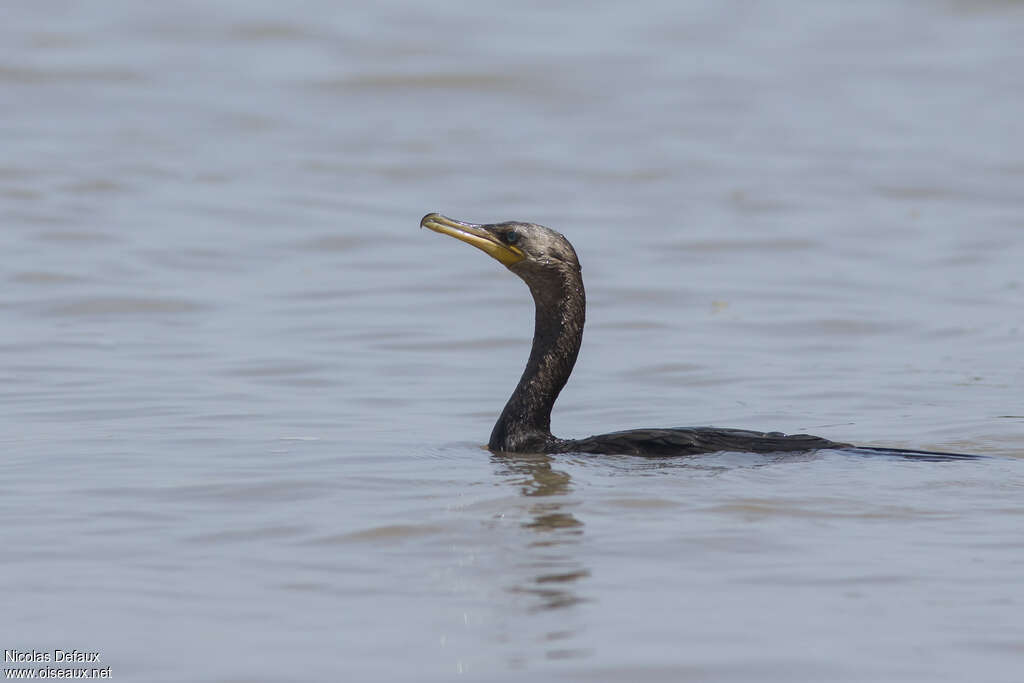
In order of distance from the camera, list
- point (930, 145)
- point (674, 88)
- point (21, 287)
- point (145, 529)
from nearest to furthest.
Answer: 1. point (145, 529)
2. point (21, 287)
3. point (930, 145)
4. point (674, 88)

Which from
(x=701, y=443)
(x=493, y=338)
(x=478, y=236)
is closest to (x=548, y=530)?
(x=701, y=443)

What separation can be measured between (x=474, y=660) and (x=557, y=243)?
360 cm

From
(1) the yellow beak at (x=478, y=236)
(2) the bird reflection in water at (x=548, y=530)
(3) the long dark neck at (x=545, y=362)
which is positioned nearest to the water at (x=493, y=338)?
(2) the bird reflection in water at (x=548, y=530)

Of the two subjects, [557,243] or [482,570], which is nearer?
[482,570]

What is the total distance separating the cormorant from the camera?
7.50 metres

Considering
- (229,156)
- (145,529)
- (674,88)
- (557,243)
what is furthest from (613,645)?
(674,88)

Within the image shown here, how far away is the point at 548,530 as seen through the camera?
6172 millimetres

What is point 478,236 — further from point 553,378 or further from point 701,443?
point 701,443

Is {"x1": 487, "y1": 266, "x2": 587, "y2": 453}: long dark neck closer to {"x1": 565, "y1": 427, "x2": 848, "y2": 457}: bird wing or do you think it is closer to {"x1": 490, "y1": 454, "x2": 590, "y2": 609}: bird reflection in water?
{"x1": 490, "y1": 454, "x2": 590, "y2": 609}: bird reflection in water

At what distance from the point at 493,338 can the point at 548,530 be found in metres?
5.88

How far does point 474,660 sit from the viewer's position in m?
4.75

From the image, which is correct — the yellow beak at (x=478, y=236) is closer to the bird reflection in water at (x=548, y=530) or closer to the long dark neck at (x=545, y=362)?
the long dark neck at (x=545, y=362)

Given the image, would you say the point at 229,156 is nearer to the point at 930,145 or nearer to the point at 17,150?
the point at 17,150

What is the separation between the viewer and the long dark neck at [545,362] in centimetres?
812
